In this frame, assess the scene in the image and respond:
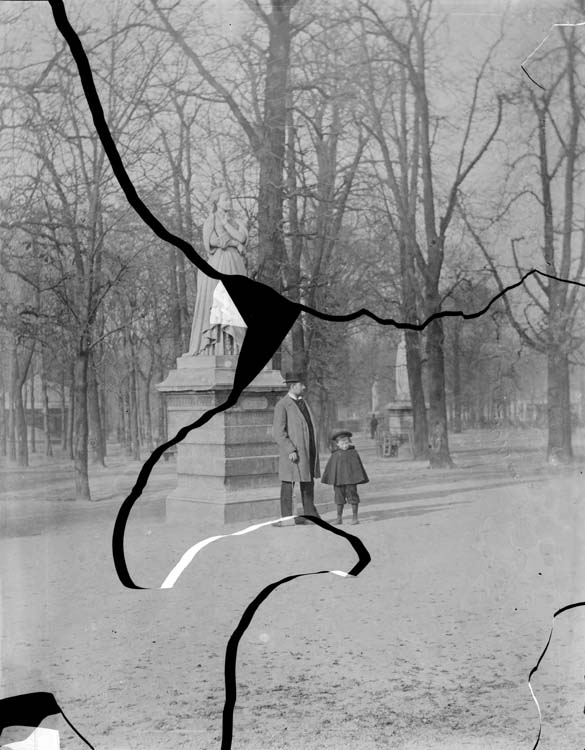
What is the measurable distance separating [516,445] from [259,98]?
0.78 meters

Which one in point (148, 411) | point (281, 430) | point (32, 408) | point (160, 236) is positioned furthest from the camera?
point (32, 408)

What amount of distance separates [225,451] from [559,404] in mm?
682

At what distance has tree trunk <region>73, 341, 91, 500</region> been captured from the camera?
54.9 inches

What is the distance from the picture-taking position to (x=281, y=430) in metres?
1.22

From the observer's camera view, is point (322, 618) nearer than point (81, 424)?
Yes

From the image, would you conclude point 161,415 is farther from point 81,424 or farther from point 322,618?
point 322,618

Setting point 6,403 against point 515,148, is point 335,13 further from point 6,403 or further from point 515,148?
point 6,403

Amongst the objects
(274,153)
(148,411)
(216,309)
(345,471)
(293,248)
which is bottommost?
(345,471)

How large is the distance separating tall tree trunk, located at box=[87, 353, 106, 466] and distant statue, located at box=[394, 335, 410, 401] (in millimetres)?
534

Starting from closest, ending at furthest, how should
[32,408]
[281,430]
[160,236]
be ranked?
[160,236]
[281,430]
[32,408]

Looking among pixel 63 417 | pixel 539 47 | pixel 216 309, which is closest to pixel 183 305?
pixel 216 309

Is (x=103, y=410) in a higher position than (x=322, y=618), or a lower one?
higher

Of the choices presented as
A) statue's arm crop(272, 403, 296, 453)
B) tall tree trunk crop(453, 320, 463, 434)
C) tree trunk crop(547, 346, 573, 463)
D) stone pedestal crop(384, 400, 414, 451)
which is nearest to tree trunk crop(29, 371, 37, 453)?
statue's arm crop(272, 403, 296, 453)

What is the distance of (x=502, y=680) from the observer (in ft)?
4.05
